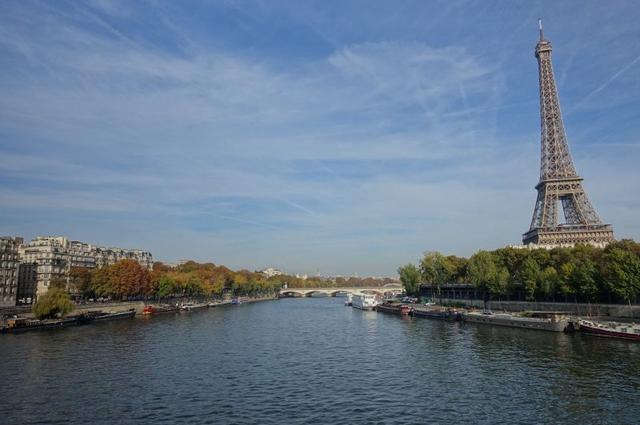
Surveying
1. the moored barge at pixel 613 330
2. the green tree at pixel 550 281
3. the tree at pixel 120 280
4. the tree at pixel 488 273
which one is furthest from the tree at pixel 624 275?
the tree at pixel 120 280

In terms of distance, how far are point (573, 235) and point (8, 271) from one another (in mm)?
137792

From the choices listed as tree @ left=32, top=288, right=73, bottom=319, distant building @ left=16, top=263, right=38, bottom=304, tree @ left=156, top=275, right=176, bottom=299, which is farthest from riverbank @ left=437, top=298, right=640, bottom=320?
distant building @ left=16, top=263, right=38, bottom=304

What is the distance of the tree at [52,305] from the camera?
80.9 m

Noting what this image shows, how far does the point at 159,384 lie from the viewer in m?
39.1

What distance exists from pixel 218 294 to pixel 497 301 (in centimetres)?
11967

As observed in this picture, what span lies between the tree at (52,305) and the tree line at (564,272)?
79933 millimetres

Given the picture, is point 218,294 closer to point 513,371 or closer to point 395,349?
point 395,349

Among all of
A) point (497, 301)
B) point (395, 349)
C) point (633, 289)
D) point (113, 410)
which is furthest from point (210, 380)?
point (497, 301)

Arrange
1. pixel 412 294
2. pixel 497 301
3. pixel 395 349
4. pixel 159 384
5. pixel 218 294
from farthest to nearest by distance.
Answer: pixel 218 294
pixel 412 294
pixel 497 301
pixel 395 349
pixel 159 384

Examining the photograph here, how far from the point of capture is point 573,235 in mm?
122062

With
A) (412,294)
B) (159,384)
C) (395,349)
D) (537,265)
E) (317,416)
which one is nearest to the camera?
(317,416)

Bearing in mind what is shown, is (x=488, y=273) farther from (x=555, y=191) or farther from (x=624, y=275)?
(x=555, y=191)

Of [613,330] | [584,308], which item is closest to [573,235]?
[584,308]

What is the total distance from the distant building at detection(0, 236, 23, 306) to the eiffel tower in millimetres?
129716
